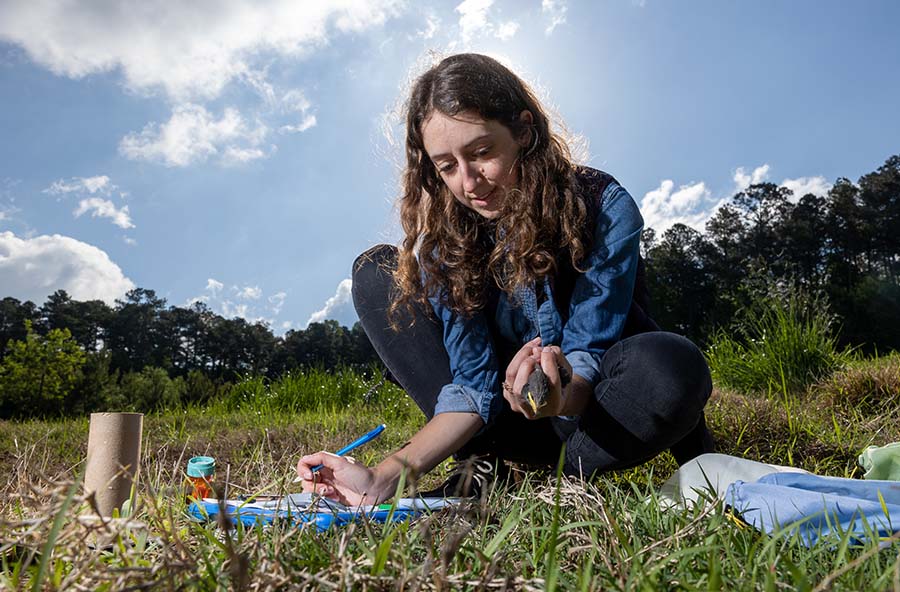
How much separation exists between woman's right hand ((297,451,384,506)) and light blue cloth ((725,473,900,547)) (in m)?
0.83

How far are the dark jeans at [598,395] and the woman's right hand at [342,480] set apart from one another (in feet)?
1.98

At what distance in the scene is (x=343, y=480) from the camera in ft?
5.64

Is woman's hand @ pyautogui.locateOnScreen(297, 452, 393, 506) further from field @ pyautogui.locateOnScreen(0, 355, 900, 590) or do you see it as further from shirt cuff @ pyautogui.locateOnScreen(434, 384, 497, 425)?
shirt cuff @ pyautogui.locateOnScreen(434, 384, 497, 425)

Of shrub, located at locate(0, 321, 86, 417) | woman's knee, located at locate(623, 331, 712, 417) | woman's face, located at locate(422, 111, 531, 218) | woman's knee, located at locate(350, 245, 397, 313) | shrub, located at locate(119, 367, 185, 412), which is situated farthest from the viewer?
shrub, located at locate(119, 367, 185, 412)

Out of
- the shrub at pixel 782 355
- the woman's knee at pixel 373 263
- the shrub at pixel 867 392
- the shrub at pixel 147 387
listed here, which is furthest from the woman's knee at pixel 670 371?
the shrub at pixel 147 387

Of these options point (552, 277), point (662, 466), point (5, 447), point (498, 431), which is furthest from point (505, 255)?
point (5, 447)

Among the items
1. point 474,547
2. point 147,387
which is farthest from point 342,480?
point 147,387

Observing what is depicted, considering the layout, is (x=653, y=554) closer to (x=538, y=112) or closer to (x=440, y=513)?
(x=440, y=513)

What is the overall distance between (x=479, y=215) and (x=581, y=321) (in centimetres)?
55

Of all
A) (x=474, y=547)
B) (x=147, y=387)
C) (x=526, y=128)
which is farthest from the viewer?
(x=147, y=387)

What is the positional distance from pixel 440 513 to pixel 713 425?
2.40 metres

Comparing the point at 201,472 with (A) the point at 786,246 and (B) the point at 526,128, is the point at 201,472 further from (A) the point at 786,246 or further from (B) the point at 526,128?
(A) the point at 786,246

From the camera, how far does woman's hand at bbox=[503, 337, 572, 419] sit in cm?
168

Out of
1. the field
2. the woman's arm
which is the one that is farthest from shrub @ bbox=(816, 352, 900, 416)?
the woman's arm
